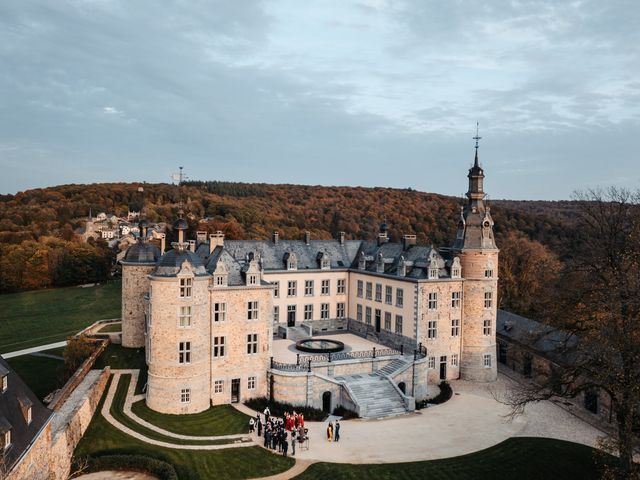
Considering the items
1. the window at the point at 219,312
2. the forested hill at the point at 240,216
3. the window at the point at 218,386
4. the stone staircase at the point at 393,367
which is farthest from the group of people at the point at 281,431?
the forested hill at the point at 240,216

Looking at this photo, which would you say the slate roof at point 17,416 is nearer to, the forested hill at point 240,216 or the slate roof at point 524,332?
the slate roof at point 524,332

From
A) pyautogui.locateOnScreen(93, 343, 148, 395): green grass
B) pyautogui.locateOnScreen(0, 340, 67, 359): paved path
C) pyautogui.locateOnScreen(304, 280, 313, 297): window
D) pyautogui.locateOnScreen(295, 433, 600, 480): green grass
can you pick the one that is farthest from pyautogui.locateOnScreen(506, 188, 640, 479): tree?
pyautogui.locateOnScreen(0, 340, 67, 359): paved path

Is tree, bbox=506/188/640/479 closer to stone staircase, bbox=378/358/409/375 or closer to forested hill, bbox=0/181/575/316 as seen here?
stone staircase, bbox=378/358/409/375

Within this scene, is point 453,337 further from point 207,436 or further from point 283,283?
point 207,436

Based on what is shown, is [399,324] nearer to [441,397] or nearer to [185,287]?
[441,397]

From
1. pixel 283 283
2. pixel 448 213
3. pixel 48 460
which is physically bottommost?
pixel 48 460

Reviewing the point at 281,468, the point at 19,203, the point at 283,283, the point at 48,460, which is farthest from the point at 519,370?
the point at 19,203
